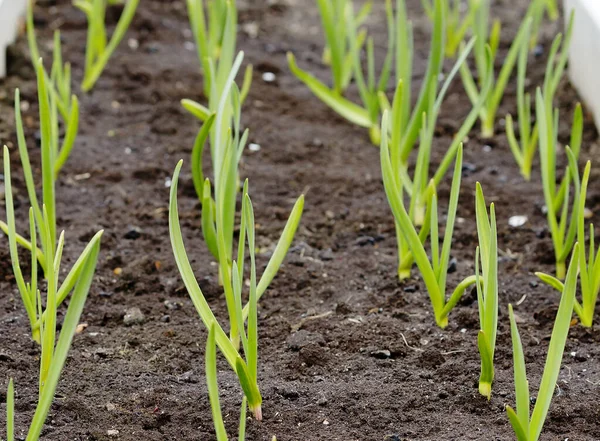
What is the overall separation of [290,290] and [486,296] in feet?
1.76

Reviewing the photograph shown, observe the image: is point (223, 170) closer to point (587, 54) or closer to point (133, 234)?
point (133, 234)

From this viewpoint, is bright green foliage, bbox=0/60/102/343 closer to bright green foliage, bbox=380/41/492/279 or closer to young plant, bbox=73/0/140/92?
bright green foliage, bbox=380/41/492/279

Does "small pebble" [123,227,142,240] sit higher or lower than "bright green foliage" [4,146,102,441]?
lower

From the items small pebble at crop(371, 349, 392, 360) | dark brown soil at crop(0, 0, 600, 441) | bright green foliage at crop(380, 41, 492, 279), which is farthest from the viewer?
bright green foliage at crop(380, 41, 492, 279)

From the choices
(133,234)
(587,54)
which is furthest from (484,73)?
(133,234)

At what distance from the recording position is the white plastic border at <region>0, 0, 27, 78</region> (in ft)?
8.32

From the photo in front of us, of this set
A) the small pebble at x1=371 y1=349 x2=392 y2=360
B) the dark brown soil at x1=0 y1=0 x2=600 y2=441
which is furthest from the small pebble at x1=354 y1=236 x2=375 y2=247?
the small pebble at x1=371 y1=349 x2=392 y2=360

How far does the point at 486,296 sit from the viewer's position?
1.33 metres

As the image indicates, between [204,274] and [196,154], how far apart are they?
289 millimetres

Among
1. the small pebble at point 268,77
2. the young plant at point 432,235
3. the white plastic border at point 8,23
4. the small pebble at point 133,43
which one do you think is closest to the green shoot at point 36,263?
the young plant at point 432,235

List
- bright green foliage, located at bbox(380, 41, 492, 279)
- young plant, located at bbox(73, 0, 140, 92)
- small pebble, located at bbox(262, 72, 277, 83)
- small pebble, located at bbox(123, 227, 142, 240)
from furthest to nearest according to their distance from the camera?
small pebble, located at bbox(262, 72, 277, 83) → young plant, located at bbox(73, 0, 140, 92) → small pebble, located at bbox(123, 227, 142, 240) → bright green foliage, located at bbox(380, 41, 492, 279)

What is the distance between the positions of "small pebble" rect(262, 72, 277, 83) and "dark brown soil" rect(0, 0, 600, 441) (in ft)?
0.07

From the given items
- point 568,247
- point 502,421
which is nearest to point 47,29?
point 568,247

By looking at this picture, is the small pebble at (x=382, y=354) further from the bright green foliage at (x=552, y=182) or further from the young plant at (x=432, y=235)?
the bright green foliage at (x=552, y=182)
